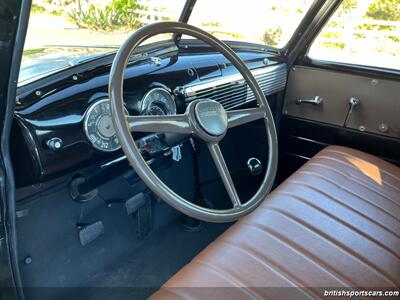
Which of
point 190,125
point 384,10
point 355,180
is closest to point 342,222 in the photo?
point 355,180

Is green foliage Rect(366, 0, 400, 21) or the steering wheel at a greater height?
green foliage Rect(366, 0, 400, 21)

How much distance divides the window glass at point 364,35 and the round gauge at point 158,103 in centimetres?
115

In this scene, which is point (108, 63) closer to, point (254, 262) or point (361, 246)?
point (254, 262)

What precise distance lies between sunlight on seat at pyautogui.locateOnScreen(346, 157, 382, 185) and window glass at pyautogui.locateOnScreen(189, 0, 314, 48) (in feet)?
2.85

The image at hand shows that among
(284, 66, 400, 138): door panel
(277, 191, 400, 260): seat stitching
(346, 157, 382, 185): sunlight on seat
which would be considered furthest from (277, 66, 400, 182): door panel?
(277, 191, 400, 260): seat stitching

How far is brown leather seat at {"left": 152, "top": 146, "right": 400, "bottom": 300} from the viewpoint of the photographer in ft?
3.22

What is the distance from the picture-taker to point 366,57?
80.0 inches

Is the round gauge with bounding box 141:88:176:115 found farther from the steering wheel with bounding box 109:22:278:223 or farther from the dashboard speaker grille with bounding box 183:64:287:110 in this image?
the steering wheel with bounding box 109:22:278:223

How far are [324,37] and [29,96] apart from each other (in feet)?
5.43

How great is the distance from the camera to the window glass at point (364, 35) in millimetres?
1919

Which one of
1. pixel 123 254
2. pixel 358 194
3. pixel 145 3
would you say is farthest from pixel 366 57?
pixel 123 254

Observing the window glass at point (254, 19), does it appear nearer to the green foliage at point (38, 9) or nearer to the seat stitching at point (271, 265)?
the green foliage at point (38, 9)

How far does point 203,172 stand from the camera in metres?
1.97

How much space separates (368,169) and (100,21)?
1263 mm
